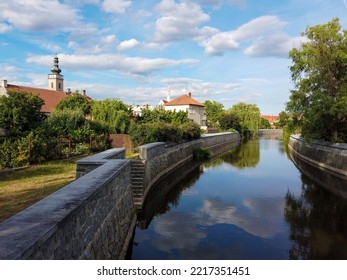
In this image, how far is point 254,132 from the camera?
80500mm

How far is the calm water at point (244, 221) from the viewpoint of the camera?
9.13 meters

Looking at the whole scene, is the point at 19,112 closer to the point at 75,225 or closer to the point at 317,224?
the point at 317,224

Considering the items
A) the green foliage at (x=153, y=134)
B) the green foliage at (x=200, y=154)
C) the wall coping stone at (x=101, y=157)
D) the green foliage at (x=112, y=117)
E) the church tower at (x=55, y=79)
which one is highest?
the church tower at (x=55, y=79)

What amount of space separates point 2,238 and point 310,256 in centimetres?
818

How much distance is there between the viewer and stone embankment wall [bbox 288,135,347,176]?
2259 cm

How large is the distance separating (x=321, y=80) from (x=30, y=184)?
2260 cm

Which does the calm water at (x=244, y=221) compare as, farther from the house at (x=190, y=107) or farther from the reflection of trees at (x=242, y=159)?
the house at (x=190, y=107)

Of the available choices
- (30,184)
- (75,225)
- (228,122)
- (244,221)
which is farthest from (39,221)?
(228,122)

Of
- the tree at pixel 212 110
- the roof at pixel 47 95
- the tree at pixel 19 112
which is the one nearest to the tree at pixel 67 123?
the tree at pixel 19 112

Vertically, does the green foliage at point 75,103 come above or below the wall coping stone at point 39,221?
above

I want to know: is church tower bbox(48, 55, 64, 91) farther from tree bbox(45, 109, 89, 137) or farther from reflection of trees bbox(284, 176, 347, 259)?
reflection of trees bbox(284, 176, 347, 259)

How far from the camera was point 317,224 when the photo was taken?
1162 cm

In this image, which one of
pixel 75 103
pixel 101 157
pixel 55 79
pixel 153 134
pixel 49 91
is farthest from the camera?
pixel 55 79

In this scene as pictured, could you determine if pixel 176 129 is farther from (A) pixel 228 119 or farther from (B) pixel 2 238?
(A) pixel 228 119
